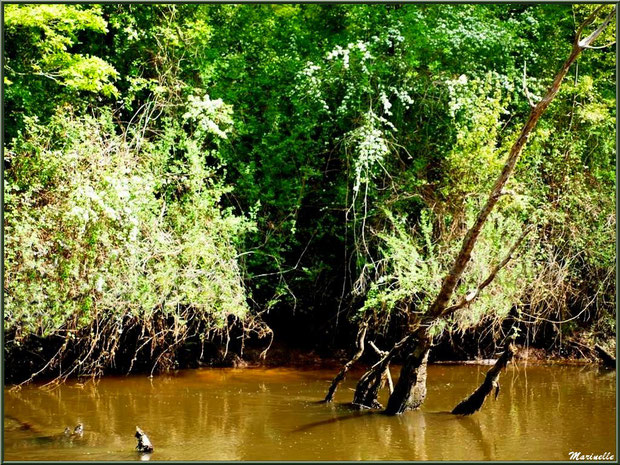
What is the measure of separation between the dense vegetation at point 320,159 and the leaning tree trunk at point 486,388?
4.14ft

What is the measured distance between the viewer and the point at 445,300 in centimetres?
899

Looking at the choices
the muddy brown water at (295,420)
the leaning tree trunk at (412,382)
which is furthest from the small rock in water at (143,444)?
the leaning tree trunk at (412,382)

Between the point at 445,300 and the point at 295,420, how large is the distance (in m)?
2.45

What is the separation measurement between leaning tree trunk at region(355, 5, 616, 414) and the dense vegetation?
133cm

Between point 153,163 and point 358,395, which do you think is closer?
point 358,395

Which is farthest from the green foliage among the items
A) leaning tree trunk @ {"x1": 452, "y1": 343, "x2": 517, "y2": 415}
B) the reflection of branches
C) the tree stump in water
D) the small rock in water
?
the tree stump in water

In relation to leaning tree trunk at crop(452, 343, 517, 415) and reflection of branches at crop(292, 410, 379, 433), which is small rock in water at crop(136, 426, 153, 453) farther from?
leaning tree trunk at crop(452, 343, 517, 415)

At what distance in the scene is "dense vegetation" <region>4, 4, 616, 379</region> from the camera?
11.5m

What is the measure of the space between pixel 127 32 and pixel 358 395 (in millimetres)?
7168

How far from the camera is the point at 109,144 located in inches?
448

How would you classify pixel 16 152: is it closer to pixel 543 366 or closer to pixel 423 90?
pixel 423 90

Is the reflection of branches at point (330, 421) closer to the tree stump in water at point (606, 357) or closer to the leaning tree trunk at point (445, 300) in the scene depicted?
the leaning tree trunk at point (445, 300)

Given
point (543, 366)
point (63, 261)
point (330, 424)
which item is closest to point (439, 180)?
point (543, 366)

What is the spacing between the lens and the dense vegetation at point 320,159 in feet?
37.9
